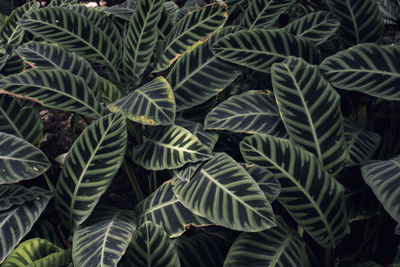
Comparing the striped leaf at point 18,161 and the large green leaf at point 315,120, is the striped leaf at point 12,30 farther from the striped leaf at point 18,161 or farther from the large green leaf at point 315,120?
the large green leaf at point 315,120

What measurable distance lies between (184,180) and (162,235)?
20cm

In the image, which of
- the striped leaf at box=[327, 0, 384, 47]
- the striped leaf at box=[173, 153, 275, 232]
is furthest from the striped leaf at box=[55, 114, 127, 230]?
the striped leaf at box=[327, 0, 384, 47]

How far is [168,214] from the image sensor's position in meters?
1.21

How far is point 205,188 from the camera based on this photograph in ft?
3.78

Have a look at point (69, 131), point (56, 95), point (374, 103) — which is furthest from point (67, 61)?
point (374, 103)

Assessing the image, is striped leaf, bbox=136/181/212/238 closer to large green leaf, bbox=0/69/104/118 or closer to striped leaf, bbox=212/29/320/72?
large green leaf, bbox=0/69/104/118

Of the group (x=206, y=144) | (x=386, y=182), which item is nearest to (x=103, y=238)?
(x=206, y=144)

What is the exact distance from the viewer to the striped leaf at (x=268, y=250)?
42.5 inches

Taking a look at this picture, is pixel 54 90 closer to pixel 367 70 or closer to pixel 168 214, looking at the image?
pixel 168 214

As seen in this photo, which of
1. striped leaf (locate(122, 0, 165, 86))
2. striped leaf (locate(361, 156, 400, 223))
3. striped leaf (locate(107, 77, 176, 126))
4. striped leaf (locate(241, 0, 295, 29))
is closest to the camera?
striped leaf (locate(361, 156, 400, 223))

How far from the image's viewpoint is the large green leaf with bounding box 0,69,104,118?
52.8 inches

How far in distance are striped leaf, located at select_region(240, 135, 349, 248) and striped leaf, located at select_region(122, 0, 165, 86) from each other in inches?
25.9

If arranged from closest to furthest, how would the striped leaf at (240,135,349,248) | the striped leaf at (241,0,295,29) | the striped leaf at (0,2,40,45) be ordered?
the striped leaf at (240,135,349,248) < the striped leaf at (241,0,295,29) < the striped leaf at (0,2,40,45)

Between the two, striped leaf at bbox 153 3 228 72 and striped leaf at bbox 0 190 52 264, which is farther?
striped leaf at bbox 153 3 228 72
